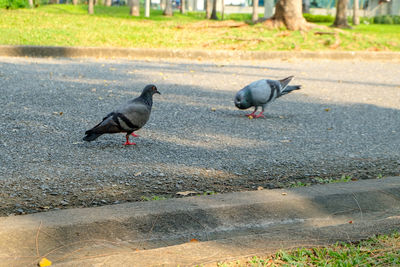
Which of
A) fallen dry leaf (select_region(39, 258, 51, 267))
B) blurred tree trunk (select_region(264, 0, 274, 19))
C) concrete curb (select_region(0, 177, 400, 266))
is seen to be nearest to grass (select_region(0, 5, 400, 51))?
concrete curb (select_region(0, 177, 400, 266))

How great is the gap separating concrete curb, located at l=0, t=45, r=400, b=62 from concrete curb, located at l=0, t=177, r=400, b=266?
31.7 feet

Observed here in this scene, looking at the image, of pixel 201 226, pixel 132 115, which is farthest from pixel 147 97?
pixel 201 226

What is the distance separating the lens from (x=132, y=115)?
4906 mm

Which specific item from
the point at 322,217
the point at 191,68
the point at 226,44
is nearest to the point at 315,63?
the point at 226,44

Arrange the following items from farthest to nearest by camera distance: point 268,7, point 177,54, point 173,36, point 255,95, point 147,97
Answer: point 268,7 → point 173,36 → point 177,54 → point 255,95 → point 147,97

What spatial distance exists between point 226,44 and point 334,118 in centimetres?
860

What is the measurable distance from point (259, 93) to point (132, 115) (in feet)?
7.01

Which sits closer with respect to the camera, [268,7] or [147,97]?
[147,97]

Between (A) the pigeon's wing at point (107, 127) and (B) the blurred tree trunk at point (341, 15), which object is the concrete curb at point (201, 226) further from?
(B) the blurred tree trunk at point (341, 15)

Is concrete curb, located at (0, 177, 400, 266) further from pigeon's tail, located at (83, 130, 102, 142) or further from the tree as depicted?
the tree

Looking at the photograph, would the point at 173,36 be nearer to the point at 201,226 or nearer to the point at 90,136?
the point at 90,136

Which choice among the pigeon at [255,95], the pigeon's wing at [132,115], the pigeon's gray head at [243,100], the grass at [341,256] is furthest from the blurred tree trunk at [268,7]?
the grass at [341,256]

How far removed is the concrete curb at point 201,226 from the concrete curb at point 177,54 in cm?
966

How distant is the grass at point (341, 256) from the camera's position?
2.52 metres
